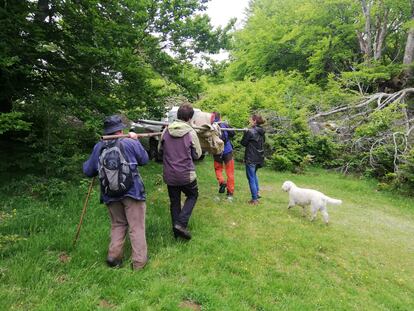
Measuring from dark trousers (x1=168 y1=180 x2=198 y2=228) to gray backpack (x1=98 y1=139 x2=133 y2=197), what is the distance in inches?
48.2

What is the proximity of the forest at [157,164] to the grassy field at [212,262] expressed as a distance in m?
0.03

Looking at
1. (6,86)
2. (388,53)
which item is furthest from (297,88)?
(6,86)

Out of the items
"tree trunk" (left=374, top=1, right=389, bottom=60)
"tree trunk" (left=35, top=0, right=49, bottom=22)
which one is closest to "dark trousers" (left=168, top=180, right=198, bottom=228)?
"tree trunk" (left=35, top=0, right=49, bottom=22)

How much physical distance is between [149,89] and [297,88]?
10941 mm

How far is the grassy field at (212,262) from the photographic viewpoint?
3617mm

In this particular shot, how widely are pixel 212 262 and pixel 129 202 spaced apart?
1.44 m

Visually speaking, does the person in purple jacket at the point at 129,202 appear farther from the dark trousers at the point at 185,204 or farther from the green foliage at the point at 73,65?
the green foliage at the point at 73,65

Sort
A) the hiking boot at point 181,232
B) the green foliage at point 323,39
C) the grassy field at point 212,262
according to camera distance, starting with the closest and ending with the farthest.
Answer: the grassy field at point 212,262, the hiking boot at point 181,232, the green foliage at point 323,39

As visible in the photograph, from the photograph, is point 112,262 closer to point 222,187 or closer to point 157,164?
point 222,187

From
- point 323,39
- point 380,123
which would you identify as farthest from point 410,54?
point 380,123

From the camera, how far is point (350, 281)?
4.75 meters

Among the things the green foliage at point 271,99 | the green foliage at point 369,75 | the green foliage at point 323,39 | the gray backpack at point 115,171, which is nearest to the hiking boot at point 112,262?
the gray backpack at point 115,171

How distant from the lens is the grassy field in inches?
142

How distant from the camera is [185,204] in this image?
5156mm
